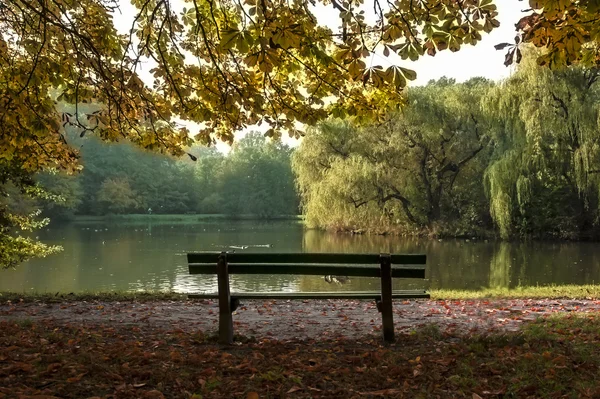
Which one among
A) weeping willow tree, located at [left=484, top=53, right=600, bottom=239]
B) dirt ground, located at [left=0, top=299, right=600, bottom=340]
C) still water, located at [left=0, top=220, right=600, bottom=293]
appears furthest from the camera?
weeping willow tree, located at [left=484, top=53, right=600, bottom=239]

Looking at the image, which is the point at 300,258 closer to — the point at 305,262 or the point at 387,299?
the point at 305,262

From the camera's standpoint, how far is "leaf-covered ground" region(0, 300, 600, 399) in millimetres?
3143

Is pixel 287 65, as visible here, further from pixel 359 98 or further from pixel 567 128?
pixel 567 128

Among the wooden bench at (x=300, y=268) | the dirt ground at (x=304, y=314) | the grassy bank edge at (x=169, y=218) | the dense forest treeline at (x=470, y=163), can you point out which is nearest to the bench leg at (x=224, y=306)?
the wooden bench at (x=300, y=268)

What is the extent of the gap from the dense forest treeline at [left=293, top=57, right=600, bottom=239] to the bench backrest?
17627 millimetres

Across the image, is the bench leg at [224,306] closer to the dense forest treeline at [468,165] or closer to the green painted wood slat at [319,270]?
the green painted wood slat at [319,270]

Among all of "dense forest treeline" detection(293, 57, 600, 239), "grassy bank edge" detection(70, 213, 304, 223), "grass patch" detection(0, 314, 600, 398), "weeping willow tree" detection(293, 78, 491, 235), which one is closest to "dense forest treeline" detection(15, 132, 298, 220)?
"grassy bank edge" detection(70, 213, 304, 223)

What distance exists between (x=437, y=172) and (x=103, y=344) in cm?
2434

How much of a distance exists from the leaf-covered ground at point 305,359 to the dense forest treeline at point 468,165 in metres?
16.4

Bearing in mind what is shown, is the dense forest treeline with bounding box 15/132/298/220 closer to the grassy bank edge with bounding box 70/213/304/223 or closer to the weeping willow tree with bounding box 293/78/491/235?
the grassy bank edge with bounding box 70/213/304/223

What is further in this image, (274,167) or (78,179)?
(274,167)

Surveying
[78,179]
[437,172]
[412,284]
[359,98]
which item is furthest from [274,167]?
[359,98]

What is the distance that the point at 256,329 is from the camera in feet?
17.2

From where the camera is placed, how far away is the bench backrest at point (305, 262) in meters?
4.47
